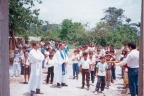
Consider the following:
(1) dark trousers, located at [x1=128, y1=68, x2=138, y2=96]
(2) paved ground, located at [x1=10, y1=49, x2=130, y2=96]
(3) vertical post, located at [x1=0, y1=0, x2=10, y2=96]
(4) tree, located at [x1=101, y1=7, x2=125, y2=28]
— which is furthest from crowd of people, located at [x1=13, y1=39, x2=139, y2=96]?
(4) tree, located at [x1=101, y1=7, x2=125, y2=28]

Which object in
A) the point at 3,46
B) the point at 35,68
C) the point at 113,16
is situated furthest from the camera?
the point at 113,16

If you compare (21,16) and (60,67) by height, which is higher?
(21,16)

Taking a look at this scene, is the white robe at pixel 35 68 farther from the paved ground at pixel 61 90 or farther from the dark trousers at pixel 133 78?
the dark trousers at pixel 133 78

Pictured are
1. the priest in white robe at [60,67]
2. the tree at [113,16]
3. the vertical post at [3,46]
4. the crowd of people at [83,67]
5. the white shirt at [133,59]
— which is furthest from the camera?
the tree at [113,16]

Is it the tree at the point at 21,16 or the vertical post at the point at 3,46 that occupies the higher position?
the tree at the point at 21,16

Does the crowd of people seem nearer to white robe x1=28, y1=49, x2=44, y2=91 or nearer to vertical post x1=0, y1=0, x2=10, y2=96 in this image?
white robe x1=28, y1=49, x2=44, y2=91

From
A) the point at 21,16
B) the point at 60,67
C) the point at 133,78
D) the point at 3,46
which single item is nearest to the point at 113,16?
the point at 21,16

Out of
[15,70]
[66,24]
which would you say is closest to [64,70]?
[15,70]

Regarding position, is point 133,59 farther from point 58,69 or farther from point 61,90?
point 58,69

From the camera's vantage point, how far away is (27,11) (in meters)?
11.2

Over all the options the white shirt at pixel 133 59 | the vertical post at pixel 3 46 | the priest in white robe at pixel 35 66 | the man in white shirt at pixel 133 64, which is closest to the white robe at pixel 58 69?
the priest in white robe at pixel 35 66

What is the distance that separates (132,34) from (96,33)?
3.96m

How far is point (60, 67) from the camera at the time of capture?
701 centimetres

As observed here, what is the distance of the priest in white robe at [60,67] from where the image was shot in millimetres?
6910
